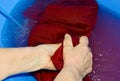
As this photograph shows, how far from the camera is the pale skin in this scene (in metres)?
0.82

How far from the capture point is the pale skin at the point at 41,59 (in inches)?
32.3

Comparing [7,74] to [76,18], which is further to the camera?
[76,18]

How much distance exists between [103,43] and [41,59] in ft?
0.96

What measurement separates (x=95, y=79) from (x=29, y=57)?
0.27m

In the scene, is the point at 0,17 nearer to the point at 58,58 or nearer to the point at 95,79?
the point at 58,58

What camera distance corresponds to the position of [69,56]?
32.8 inches

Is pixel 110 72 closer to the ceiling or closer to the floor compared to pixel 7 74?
closer to the floor

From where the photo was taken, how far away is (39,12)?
1104 mm

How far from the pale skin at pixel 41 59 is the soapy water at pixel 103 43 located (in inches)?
4.5

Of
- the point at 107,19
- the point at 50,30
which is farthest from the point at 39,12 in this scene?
the point at 107,19

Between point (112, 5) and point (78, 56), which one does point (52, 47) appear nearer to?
point (78, 56)

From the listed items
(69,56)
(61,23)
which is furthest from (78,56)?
(61,23)

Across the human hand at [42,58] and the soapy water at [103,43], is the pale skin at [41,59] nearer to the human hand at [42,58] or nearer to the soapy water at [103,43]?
the human hand at [42,58]

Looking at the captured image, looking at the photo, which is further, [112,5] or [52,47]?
[112,5]
